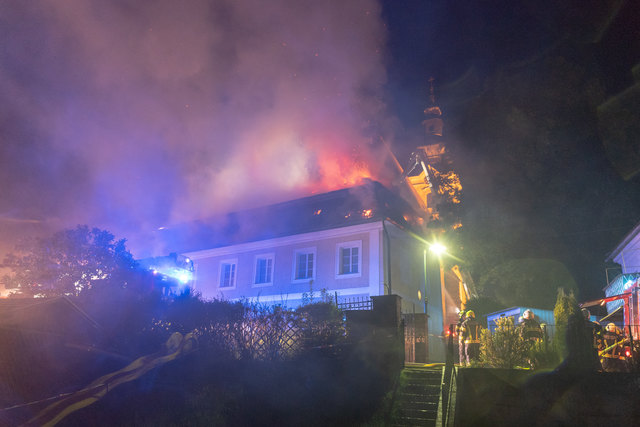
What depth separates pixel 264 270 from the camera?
81.6 feet

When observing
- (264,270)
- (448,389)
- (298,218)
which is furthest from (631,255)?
(264,270)

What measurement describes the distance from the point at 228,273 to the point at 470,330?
15603 millimetres

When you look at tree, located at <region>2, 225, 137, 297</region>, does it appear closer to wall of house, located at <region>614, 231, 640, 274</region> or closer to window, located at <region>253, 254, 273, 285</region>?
window, located at <region>253, 254, 273, 285</region>

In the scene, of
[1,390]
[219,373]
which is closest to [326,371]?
[219,373]

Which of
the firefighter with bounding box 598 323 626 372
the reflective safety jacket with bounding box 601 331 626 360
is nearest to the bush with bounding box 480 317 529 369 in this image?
the firefighter with bounding box 598 323 626 372

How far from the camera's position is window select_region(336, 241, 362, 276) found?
851 inches

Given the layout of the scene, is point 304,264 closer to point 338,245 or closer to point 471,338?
point 338,245

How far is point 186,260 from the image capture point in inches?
963

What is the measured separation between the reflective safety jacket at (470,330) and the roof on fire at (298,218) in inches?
297

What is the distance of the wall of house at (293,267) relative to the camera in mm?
21188

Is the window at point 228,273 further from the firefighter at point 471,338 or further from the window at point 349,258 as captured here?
the firefighter at point 471,338

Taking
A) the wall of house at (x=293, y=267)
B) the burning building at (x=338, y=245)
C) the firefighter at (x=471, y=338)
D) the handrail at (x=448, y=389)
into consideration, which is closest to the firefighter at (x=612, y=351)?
the firefighter at (x=471, y=338)

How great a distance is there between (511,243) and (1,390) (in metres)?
22.0

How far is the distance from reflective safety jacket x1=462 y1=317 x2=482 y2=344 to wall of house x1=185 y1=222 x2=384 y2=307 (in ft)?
19.0
